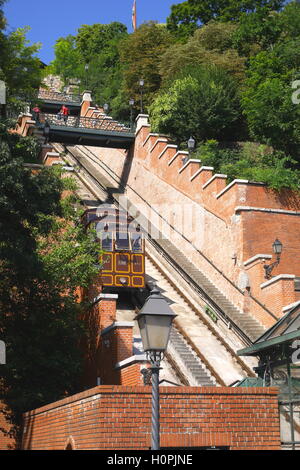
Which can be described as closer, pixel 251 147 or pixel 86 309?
pixel 86 309

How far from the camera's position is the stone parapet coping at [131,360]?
16781 millimetres

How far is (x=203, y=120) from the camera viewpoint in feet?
125

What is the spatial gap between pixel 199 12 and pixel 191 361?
41.7 meters

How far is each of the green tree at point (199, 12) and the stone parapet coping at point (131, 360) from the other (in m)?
39.8

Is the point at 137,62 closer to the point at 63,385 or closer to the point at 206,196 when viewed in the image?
the point at 206,196

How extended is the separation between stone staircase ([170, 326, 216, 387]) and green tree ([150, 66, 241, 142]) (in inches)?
721

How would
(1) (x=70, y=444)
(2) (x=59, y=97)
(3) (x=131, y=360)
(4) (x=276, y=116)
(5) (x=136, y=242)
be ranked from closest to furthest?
(1) (x=70, y=444)
(3) (x=131, y=360)
(5) (x=136, y=242)
(4) (x=276, y=116)
(2) (x=59, y=97)

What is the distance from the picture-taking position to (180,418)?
9984 mm

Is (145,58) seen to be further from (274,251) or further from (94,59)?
(274,251)

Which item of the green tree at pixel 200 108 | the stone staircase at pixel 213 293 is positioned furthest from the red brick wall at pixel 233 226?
the green tree at pixel 200 108

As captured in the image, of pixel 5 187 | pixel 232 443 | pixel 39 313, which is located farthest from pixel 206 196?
pixel 232 443

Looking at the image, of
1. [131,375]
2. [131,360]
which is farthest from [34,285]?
[131,375]

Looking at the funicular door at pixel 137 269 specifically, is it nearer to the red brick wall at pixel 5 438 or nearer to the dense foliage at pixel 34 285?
the dense foliage at pixel 34 285

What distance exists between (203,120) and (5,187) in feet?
81.3
